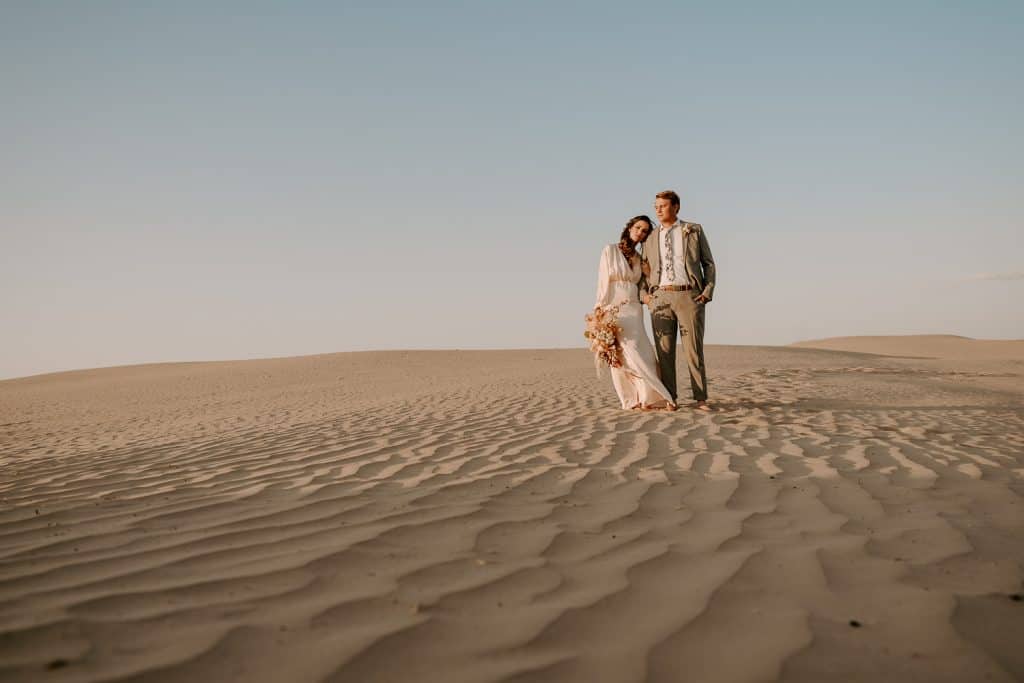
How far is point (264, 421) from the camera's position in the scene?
980cm

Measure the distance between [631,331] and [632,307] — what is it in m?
0.28

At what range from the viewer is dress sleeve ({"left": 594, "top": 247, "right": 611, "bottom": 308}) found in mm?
8250

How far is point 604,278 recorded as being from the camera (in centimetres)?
829

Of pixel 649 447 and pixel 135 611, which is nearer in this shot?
pixel 135 611

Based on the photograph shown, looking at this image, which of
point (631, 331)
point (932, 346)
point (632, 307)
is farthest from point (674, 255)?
point (932, 346)

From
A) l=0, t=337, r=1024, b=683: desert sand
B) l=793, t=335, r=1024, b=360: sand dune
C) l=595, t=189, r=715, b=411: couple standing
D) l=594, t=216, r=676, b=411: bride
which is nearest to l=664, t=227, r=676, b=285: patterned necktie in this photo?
l=595, t=189, r=715, b=411: couple standing

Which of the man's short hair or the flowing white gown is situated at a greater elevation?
the man's short hair

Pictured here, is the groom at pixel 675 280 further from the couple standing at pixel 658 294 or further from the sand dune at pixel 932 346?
the sand dune at pixel 932 346

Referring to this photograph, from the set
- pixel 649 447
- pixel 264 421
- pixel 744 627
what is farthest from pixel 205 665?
pixel 264 421

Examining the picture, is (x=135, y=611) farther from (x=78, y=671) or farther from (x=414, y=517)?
(x=414, y=517)

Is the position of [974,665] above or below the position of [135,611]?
below

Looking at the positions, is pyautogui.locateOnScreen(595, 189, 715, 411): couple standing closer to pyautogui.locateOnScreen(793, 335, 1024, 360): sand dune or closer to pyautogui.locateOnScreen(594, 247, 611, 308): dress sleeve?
pyautogui.locateOnScreen(594, 247, 611, 308): dress sleeve

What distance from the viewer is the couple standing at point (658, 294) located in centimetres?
805

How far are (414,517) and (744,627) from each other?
1706 mm
